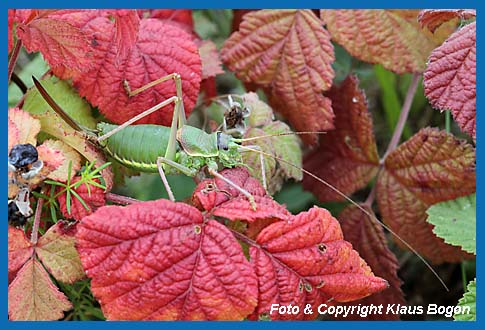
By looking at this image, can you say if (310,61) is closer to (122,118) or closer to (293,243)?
(122,118)

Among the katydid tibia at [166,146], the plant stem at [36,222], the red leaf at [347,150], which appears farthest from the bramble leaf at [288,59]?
the plant stem at [36,222]

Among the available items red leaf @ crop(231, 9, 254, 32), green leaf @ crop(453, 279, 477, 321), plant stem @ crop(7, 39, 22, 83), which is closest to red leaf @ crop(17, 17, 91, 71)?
plant stem @ crop(7, 39, 22, 83)

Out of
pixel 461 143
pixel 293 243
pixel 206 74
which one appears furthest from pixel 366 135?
pixel 293 243

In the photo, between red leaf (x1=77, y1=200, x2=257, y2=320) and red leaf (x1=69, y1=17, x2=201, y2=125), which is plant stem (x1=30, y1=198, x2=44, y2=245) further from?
red leaf (x1=69, y1=17, x2=201, y2=125)

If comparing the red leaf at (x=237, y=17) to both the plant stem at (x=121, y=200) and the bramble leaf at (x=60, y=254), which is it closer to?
the plant stem at (x=121, y=200)

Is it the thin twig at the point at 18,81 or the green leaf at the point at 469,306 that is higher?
the thin twig at the point at 18,81

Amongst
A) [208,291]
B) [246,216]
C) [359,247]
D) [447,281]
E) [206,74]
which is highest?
[206,74]
